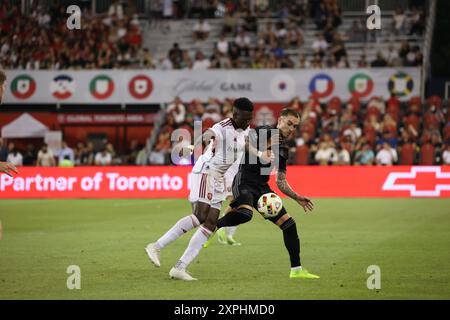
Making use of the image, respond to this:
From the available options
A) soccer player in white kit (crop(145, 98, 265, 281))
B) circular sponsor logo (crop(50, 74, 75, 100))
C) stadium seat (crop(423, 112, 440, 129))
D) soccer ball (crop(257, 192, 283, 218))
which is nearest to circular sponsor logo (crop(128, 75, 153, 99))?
circular sponsor logo (crop(50, 74, 75, 100))

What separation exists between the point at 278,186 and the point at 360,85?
25.5m

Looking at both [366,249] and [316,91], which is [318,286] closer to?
[366,249]

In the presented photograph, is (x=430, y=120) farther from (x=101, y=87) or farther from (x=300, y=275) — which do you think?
(x=300, y=275)

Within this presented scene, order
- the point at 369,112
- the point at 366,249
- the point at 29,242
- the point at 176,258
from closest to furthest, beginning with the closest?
the point at 176,258
the point at 366,249
the point at 29,242
the point at 369,112

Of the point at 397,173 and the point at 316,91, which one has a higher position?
the point at 316,91

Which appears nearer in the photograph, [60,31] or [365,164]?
[365,164]

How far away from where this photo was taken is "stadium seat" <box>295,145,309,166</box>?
33500 millimetres

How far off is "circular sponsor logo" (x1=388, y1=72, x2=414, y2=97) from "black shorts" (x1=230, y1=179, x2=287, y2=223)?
25.2m

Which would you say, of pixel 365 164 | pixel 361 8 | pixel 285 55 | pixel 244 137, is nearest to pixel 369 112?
pixel 365 164

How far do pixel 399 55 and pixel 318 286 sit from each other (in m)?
27.4

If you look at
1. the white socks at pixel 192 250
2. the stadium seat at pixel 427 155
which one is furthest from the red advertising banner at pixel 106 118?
the white socks at pixel 192 250

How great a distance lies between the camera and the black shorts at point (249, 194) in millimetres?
12664

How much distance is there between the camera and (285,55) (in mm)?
39281

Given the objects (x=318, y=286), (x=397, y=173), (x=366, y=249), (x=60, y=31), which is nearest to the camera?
(x=318, y=286)
